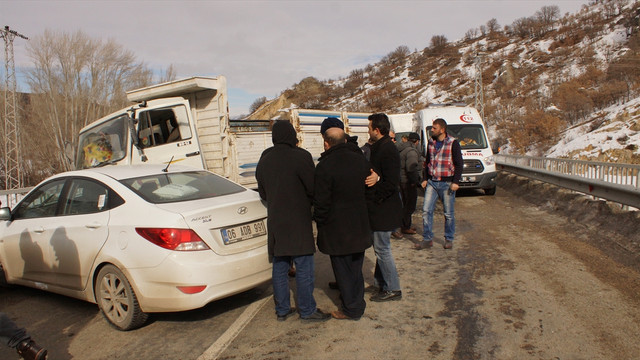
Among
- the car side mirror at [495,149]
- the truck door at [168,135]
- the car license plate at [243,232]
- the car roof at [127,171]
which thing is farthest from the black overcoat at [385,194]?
the car side mirror at [495,149]

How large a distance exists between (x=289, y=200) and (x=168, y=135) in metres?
5.83

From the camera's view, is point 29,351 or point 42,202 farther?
point 42,202

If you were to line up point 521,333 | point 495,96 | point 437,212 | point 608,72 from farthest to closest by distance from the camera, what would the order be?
point 495,96
point 608,72
point 437,212
point 521,333

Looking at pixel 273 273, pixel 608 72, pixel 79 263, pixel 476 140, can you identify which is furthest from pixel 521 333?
pixel 608 72

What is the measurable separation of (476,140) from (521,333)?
401 inches

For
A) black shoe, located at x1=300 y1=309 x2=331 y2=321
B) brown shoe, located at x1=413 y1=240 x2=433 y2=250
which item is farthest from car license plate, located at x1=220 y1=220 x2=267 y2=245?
brown shoe, located at x1=413 y1=240 x2=433 y2=250

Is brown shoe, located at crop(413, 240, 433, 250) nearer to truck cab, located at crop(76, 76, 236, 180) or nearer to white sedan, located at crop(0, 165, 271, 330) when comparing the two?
white sedan, located at crop(0, 165, 271, 330)

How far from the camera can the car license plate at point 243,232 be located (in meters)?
4.14

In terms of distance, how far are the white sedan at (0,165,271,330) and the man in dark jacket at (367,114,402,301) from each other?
1134 millimetres

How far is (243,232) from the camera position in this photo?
430cm

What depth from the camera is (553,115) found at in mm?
30094

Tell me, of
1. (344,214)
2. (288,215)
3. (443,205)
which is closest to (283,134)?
(288,215)

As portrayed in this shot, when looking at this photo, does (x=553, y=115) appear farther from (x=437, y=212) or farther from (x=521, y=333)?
(x=521, y=333)

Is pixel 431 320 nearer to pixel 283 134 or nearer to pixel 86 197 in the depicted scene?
pixel 283 134
